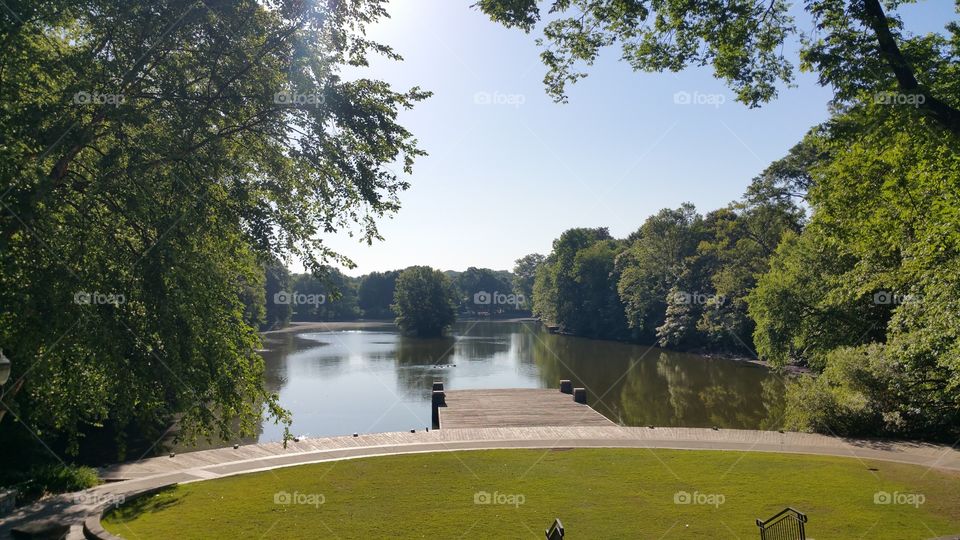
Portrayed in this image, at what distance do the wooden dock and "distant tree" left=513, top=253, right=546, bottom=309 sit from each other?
12779cm

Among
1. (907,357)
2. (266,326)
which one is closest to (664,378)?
(907,357)

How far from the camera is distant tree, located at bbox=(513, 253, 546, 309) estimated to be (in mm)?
160900

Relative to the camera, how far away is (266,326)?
97812 millimetres

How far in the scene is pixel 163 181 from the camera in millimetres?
9656

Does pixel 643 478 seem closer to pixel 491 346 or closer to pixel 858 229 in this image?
pixel 858 229

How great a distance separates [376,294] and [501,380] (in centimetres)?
10035

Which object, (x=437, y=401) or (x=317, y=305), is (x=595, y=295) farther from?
(x=437, y=401)

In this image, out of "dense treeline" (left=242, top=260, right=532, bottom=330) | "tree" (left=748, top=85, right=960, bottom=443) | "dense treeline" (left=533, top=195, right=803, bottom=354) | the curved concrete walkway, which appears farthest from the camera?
"dense treeline" (left=242, top=260, right=532, bottom=330)

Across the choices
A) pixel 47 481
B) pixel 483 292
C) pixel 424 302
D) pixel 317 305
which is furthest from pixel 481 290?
pixel 47 481

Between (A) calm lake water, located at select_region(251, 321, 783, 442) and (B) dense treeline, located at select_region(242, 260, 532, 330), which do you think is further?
(B) dense treeline, located at select_region(242, 260, 532, 330)

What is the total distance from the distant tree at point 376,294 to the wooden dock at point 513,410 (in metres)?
110

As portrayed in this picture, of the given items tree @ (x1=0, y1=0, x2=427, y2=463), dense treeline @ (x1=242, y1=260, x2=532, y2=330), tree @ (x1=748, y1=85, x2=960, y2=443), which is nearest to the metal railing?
tree @ (x1=748, y1=85, x2=960, y2=443)

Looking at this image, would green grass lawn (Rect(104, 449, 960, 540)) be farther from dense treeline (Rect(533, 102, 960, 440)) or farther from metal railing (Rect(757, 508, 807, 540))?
dense treeline (Rect(533, 102, 960, 440))

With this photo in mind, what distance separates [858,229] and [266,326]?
303ft
